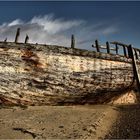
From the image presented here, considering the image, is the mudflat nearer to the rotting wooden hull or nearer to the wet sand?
the wet sand

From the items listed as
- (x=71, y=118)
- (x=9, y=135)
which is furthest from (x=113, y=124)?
(x=9, y=135)

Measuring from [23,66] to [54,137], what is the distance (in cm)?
481

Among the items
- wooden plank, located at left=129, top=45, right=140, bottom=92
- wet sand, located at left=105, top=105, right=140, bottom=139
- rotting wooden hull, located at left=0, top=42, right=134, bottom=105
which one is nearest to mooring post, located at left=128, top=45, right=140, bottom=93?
wooden plank, located at left=129, top=45, right=140, bottom=92

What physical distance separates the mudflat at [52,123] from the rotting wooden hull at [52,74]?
658 mm

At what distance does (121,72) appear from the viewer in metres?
13.8

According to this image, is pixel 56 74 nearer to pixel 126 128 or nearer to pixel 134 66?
pixel 126 128

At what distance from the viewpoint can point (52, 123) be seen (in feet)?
27.9

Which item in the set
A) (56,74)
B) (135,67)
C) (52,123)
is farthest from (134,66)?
(52,123)

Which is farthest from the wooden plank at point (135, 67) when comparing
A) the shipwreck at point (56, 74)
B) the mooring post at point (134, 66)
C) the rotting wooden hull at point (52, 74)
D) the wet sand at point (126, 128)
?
the wet sand at point (126, 128)

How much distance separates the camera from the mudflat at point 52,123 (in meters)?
7.28

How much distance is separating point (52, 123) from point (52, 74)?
3.41 metres

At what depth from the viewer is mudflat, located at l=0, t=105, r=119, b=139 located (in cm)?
728

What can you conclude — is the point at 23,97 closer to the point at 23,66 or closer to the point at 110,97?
the point at 23,66

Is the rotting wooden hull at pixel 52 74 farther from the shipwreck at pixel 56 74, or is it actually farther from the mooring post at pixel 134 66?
the mooring post at pixel 134 66
